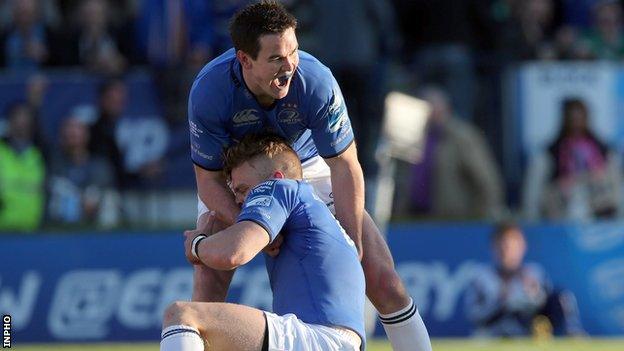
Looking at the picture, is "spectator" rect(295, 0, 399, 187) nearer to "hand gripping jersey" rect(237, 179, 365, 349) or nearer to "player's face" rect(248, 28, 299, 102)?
"player's face" rect(248, 28, 299, 102)

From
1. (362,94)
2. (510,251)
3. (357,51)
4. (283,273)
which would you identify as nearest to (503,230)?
(510,251)

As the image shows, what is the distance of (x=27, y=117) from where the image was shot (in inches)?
551

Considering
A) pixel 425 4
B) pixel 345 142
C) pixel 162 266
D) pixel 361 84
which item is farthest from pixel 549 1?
pixel 345 142

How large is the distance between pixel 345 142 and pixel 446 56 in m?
7.51

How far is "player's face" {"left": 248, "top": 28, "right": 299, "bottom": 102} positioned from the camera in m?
6.61

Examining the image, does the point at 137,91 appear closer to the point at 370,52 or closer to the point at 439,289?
the point at 370,52

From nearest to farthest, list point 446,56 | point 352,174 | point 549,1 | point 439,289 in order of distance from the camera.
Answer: point 352,174 → point 439,289 → point 446,56 → point 549,1

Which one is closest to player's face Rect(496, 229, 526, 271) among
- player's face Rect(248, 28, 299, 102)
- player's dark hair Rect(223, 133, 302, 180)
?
A: player's face Rect(248, 28, 299, 102)

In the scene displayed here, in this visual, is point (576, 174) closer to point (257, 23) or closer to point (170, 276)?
point (170, 276)

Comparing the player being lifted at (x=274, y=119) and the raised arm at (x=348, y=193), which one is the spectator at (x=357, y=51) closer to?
the player being lifted at (x=274, y=119)

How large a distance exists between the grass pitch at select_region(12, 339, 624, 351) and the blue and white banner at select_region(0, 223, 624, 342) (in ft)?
1.33

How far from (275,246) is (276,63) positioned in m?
1.01

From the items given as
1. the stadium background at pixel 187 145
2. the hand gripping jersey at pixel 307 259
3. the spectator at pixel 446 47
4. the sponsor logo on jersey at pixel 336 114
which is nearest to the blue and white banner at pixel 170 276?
the stadium background at pixel 187 145

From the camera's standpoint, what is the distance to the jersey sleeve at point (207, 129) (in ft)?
22.9
